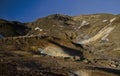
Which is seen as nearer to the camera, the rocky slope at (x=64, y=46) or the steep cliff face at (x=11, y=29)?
the rocky slope at (x=64, y=46)

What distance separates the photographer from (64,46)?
29641 mm

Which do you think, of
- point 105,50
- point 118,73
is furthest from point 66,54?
point 118,73

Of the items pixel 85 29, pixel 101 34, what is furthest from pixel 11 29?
pixel 101 34

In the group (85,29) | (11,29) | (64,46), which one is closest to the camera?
(64,46)

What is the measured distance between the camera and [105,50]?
3503 cm

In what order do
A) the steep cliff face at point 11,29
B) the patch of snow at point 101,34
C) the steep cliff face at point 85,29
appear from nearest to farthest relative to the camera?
the steep cliff face at point 85,29 → the patch of snow at point 101,34 → the steep cliff face at point 11,29

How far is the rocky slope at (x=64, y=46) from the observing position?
16156 mm

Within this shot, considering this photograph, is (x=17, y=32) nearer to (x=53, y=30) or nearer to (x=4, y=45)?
(x=53, y=30)

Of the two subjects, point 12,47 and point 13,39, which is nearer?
point 12,47

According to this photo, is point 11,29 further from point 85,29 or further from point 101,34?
point 101,34

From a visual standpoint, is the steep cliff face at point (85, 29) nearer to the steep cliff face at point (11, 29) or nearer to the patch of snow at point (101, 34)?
the patch of snow at point (101, 34)

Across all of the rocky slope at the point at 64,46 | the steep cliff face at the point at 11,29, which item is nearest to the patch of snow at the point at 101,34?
the rocky slope at the point at 64,46

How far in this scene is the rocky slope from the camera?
16.2 m

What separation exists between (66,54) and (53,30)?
77.2 feet
